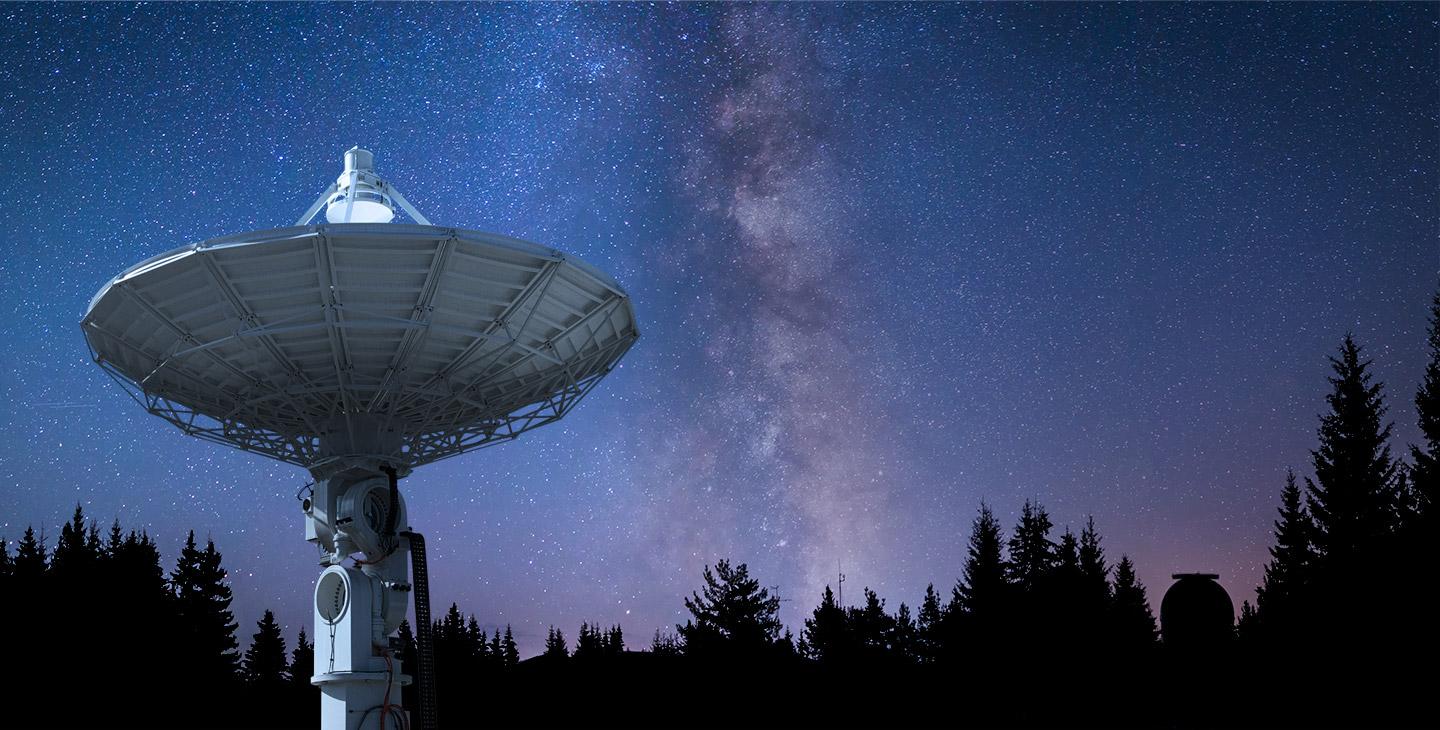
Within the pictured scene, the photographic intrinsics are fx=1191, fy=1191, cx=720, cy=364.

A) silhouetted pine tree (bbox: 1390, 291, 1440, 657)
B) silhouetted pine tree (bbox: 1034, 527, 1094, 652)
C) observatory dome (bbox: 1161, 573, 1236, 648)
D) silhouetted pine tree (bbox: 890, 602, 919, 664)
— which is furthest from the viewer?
silhouetted pine tree (bbox: 890, 602, 919, 664)

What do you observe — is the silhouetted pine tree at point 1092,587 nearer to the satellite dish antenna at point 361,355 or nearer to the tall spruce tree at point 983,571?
the tall spruce tree at point 983,571

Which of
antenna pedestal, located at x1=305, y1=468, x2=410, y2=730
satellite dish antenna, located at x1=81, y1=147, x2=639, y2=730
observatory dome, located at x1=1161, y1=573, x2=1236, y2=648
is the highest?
satellite dish antenna, located at x1=81, y1=147, x2=639, y2=730

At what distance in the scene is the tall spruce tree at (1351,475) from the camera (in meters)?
44.8

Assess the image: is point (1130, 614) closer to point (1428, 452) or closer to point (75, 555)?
point (1428, 452)

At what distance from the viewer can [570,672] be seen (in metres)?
62.1

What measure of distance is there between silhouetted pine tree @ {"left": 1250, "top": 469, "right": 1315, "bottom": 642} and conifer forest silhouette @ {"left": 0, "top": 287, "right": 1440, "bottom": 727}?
0.13 m

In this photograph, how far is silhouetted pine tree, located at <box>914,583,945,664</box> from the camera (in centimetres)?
5951

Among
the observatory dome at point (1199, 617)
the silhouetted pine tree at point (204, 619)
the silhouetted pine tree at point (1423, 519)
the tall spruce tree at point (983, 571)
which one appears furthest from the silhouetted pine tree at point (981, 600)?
the observatory dome at point (1199, 617)

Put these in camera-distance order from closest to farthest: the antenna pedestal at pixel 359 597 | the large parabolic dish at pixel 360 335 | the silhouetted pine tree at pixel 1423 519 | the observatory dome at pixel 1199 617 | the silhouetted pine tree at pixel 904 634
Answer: the observatory dome at pixel 1199 617, the large parabolic dish at pixel 360 335, the antenna pedestal at pixel 359 597, the silhouetted pine tree at pixel 1423 519, the silhouetted pine tree at pixel 904 634

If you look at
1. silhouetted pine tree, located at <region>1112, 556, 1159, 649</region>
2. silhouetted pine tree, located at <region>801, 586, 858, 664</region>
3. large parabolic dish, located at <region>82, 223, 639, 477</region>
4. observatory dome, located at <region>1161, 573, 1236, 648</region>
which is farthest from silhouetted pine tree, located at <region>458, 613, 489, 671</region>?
observatory dome, located at <region>1161, 573, 1236, 648</region>

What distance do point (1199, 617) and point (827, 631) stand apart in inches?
2328

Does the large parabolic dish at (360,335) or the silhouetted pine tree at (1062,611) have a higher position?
the large parabolic dish at (360,335)

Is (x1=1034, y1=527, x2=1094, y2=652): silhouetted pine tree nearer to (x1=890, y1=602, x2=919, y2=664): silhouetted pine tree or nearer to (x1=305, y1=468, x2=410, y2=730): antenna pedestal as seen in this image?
(x1=890, y1=602, x2=919, y2=664): silhouetted pine tree

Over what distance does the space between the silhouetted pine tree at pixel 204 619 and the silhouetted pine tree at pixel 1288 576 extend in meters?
47.2
